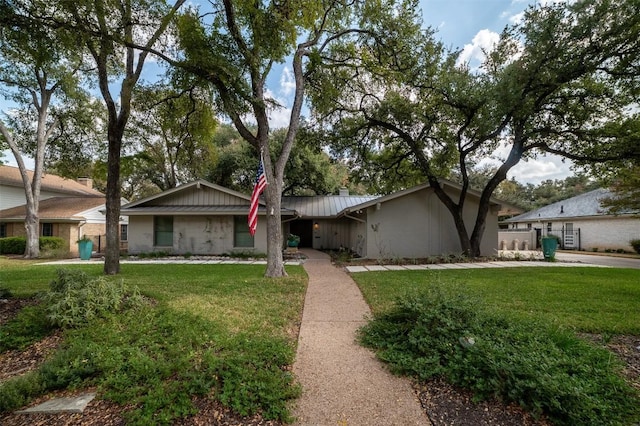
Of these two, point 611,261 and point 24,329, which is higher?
point 24,329

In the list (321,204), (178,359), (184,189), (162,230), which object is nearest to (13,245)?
(162,230)

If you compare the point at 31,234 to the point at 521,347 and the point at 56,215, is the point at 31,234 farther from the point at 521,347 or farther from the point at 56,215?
the point at 521,347

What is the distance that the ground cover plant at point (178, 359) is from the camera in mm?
2438

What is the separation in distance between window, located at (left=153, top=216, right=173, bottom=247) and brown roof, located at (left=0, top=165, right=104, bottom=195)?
13.4m

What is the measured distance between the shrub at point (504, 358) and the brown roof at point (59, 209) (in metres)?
20.4

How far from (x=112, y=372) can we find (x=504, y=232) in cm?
2392

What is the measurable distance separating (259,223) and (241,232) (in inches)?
41.6

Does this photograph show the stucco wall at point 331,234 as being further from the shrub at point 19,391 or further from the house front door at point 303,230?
the shrub at point 19,391

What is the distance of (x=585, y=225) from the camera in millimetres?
18766

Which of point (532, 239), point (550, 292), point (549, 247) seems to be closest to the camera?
point (550, 292)

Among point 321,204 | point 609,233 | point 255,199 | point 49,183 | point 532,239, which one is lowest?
point 532,239

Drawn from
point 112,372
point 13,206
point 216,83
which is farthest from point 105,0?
point 13,206

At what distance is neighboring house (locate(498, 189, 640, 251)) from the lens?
54.9 ft

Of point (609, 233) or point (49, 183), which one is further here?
point (49, 183)
